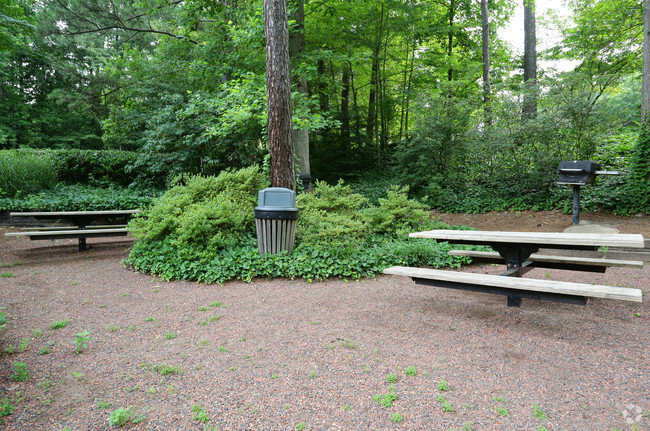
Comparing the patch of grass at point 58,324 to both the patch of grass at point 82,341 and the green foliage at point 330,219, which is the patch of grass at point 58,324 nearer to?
the patch of grass at point 82,341

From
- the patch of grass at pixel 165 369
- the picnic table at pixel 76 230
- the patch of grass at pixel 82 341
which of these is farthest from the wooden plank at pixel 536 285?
the picnic table at pixel 76 230

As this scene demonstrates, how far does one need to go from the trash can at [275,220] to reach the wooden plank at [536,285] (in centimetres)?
191

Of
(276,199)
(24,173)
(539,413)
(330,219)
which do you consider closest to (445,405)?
(539,413)

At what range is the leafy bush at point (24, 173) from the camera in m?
8.37

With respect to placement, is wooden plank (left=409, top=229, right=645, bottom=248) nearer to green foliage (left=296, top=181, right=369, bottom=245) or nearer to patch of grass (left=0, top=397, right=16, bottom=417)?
green foliage (left=296, top=181, right=369, bottom=245)

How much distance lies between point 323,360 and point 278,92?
15.5 feet

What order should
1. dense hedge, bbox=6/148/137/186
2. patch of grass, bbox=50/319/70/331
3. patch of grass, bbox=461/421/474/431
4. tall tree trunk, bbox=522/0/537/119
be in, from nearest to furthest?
1. patch of grass, bbox=461/421/474/431
2. patch of grass, bbox=50/319/70/331
3. dense hedge, bbox=6/148/137/186
4. tall tree trunk, bbox=522/0/537/119

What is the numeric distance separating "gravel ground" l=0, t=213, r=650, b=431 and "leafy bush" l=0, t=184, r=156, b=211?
4.86 m

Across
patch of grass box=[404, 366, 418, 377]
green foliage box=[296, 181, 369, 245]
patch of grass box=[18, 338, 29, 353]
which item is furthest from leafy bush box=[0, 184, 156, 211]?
patch of grass box=[404, 366, 418, 377]

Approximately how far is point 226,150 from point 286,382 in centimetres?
841

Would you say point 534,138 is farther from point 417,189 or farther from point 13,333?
point 13,333

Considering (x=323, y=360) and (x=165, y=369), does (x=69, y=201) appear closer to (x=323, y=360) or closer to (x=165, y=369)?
(x=165, y=369)

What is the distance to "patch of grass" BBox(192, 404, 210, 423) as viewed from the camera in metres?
1.80

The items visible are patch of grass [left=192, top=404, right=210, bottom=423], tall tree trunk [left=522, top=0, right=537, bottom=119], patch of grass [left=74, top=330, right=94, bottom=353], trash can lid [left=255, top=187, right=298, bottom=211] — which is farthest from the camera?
tall tree trunk [left=522, top=0, right=537, bottom=119]
